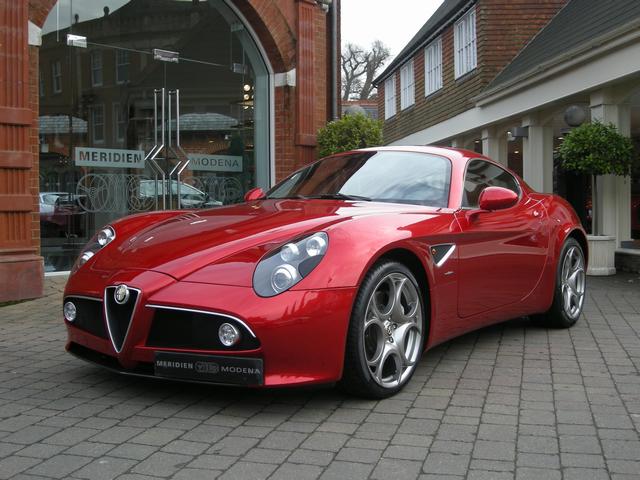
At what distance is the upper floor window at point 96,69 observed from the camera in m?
8.98

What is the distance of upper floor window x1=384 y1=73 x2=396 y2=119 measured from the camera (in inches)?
952

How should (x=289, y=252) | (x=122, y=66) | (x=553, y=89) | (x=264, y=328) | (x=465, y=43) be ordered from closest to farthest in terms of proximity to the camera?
(x=264, y=328) → (x=289, y=252) → (x=122, y=66) → (x=553, y=89) → (x=465, y=43)

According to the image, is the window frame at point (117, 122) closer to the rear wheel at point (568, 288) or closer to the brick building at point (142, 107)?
the brick building at point (142, 107)

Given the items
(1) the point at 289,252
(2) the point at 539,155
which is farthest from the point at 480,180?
(2) the point at 539,155

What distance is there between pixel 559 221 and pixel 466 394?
7.73ft

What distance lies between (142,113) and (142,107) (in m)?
0.09

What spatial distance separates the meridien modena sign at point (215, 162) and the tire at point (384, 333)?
6680mm

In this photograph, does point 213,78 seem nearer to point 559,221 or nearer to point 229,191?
point 229,191

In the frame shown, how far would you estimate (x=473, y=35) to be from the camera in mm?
16203

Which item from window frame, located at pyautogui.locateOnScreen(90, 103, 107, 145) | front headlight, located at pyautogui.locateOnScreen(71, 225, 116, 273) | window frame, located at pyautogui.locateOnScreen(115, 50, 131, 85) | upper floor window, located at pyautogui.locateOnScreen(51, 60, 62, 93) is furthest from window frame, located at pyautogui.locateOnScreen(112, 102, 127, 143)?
front headlight, located at pyautogui.locateOnScreen(71, 225, 116, 273)

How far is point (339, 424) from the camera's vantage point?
3.19m

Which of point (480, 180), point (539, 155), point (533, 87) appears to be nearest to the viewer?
point (480, 180)

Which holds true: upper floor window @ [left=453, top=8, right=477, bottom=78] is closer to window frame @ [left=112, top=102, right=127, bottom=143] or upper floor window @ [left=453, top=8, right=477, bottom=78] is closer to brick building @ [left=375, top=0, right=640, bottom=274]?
brick building @ [left=375, top=0, right=640, bottom=274]

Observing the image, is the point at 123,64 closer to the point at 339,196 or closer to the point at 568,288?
the point at 339,196
